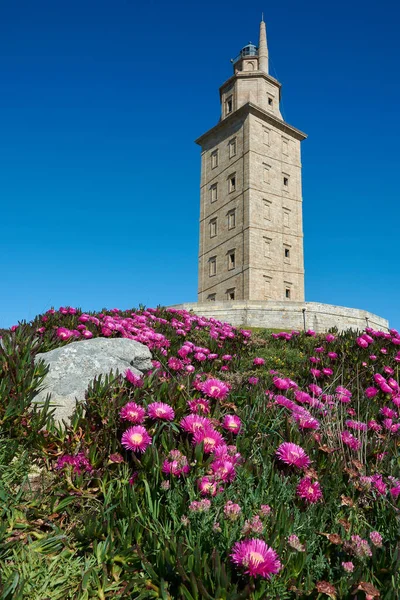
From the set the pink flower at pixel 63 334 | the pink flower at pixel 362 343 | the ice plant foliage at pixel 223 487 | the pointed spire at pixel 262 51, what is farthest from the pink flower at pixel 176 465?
the pointed spire at pixel 262 51

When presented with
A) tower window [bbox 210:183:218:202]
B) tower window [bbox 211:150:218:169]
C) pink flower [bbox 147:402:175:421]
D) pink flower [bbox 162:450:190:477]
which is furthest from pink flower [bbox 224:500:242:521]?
tower window [bbox 211:150:218:169]

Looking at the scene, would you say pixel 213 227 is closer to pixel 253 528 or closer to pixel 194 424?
pixel 194 424

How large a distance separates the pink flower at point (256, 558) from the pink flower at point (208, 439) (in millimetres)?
791

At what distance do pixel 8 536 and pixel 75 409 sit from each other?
1.03 m

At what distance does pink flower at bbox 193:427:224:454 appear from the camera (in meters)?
2.53

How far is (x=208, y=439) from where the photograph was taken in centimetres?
255

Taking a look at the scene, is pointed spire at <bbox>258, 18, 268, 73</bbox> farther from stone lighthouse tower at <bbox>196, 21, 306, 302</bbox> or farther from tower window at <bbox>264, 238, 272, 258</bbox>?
tower window at <bbox>264, 238, 272, 258</bbox>

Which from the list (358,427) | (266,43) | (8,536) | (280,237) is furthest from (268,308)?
(266,43)

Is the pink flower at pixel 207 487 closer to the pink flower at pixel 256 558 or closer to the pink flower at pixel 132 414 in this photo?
the pink flower at pixel 256 558

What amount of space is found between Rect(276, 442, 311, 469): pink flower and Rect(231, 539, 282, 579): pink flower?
0.81m

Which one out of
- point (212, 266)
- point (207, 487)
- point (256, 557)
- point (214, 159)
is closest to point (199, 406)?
point (207, 487)

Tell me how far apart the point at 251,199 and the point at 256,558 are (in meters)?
34.8

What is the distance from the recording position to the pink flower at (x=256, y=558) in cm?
167

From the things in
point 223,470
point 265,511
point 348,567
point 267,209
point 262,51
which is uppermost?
point 262,51
